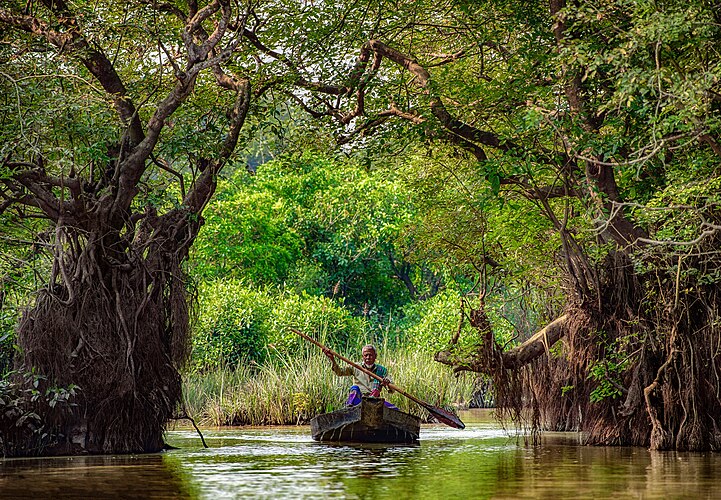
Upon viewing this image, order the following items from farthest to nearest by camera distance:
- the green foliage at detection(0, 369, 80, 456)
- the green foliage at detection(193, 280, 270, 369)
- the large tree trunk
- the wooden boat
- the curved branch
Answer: the green foliage at detection(193, 280, 270, 369) → the wooden boat → the curved branch → the large tree trunk → the green foliage at detection(0, 369, 80, 456)

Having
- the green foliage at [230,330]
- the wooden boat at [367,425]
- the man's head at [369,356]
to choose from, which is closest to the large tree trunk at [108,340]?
the wooden boat at [367,425]

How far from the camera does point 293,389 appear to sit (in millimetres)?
25344

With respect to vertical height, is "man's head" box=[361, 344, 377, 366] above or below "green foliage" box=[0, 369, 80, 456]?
above

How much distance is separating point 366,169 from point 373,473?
246 inches

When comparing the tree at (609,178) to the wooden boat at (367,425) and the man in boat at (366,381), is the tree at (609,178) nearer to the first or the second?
the wooden boat at (367,425)

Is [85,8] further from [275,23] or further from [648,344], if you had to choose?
[648,344]

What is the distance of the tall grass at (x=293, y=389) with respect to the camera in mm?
25125

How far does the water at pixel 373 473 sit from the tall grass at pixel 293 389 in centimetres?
632

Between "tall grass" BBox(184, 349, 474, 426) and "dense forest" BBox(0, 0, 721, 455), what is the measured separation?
5.36m

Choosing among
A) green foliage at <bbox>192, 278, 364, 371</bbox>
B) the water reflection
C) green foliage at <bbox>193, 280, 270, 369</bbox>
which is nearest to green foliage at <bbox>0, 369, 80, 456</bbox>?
the water reflection

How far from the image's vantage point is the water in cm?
1081

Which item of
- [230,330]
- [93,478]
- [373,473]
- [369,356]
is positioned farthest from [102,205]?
[230,330]

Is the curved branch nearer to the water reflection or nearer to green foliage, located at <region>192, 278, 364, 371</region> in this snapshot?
the water reflection

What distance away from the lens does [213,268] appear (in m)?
38.1
